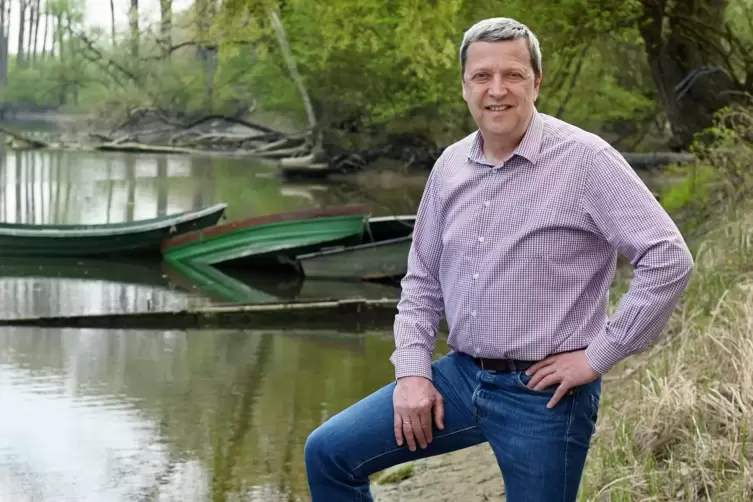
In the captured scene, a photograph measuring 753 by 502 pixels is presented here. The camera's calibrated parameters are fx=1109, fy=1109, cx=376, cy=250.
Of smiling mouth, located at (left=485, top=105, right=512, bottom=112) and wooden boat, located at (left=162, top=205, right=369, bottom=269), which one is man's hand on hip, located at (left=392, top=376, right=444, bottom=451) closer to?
smiling mouth, located at (left=485, top=105, right=512, bottom=112)

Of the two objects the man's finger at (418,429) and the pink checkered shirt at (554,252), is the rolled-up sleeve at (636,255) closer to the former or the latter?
the pink checkered shirt at (554,252)

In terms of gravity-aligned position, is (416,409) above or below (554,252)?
below

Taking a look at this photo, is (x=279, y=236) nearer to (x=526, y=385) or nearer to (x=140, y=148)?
(x=526, y=385)

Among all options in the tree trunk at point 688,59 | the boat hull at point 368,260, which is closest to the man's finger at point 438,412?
the tree trunk at point 688,59

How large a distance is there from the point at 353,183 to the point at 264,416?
83.5 feet

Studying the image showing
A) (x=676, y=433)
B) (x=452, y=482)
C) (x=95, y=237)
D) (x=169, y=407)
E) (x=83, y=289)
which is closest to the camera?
(x=676, y=433)

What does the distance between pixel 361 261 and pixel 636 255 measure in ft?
41.9

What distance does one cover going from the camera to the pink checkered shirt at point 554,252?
7.76 feet

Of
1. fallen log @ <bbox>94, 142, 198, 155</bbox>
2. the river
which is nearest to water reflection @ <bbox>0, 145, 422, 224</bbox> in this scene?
fallen log @ <bbox>94, 142, 198, 155</bbox>

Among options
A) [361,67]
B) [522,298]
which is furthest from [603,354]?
[361,67]

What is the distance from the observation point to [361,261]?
15.1m

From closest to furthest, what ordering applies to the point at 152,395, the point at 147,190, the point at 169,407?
1. the point at 169,407
2. the point at 152,395
3. the point at 147,190

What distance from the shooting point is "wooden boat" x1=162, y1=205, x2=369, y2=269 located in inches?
638

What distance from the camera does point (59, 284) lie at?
14852mm
